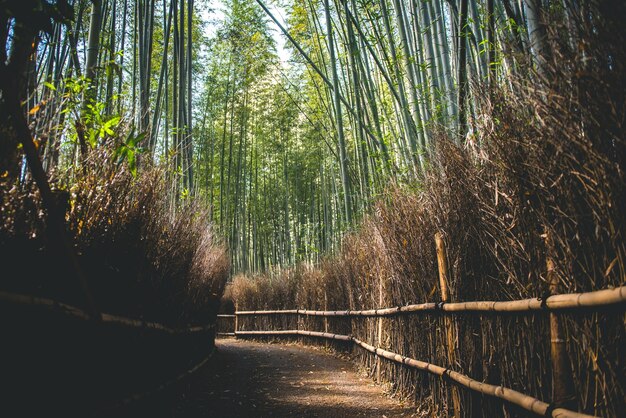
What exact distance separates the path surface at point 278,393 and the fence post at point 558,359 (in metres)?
1.72

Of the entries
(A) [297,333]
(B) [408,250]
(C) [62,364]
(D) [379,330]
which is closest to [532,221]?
(B) [408,250]

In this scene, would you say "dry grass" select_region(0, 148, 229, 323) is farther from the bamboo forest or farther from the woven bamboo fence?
the woven bamboo fence

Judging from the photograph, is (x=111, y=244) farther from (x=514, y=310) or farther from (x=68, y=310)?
(x=514, y=310)

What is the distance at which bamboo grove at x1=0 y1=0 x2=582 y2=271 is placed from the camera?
254 centimetres

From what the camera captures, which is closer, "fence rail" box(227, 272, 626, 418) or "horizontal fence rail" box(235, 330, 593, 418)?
"fence rail" box(227, 272, 626, 418)

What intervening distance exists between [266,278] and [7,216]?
9108mm

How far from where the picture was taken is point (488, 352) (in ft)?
8.06

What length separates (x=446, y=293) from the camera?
298cm

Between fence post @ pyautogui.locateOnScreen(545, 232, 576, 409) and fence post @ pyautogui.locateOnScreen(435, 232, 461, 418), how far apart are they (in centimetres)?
105

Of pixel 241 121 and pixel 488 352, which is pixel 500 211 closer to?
pixel 488 352

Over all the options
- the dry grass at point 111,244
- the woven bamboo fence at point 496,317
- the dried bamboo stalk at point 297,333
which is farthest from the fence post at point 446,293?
the dried bamboo stalk at point 297,333

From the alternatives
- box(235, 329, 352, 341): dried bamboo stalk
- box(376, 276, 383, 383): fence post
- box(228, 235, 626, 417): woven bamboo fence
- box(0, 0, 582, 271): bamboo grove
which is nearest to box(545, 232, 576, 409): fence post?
box(228, 235, 626, 417): woven bamboo fence

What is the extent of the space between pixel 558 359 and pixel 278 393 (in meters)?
2.90

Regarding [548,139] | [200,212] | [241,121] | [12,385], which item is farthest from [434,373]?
[241,121]
